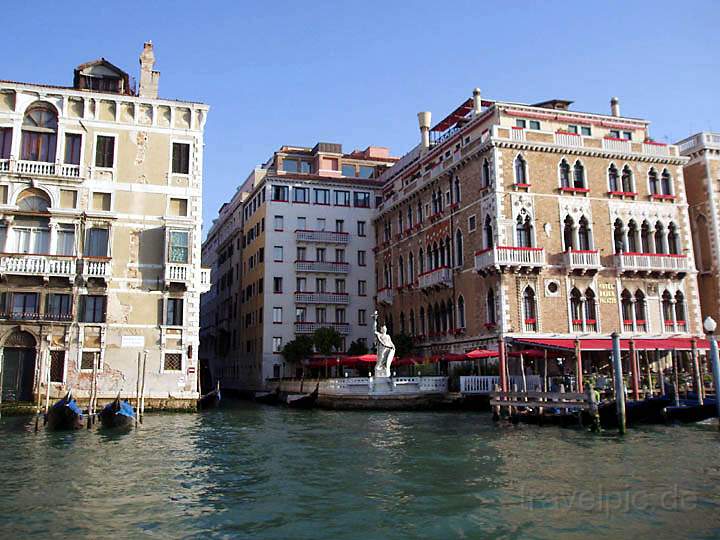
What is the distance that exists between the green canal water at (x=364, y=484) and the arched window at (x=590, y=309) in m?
11.1

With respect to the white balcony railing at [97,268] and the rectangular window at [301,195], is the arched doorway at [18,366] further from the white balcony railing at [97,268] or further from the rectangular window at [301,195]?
the rectangular window at [301,195]

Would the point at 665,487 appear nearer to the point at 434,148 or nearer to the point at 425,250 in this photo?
the point at 425,250

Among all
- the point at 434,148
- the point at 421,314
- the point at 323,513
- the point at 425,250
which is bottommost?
the point at 323,513

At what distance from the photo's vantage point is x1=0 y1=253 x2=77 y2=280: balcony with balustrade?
2402cm

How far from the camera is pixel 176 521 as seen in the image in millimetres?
9039

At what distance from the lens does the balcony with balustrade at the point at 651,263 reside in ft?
96.4

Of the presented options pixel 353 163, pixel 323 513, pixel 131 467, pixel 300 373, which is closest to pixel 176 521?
pixel 323 513

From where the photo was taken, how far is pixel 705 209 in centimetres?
3206

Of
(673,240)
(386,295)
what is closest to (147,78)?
(386,295)

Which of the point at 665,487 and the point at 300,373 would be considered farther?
the point at 300,373

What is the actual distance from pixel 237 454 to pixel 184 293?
1187 centimetres

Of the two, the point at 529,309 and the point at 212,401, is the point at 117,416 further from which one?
the point at 529,309

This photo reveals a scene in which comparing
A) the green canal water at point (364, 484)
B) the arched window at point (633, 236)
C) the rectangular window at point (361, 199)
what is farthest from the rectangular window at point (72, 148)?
the arched window at point (633, 236)

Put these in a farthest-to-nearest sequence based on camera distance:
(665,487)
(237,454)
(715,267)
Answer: (715,267) → (237,454) → (665,487)
